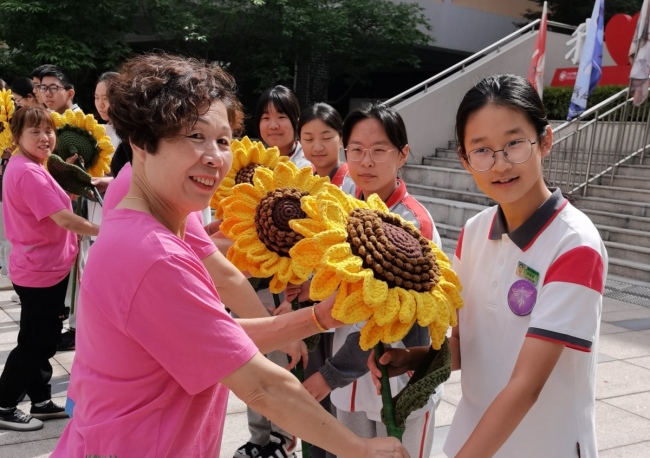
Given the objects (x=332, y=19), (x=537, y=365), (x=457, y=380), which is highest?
(x=332, y=19)

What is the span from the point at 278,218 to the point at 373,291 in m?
0.73

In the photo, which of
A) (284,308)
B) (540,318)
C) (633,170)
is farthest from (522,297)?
(633,170)

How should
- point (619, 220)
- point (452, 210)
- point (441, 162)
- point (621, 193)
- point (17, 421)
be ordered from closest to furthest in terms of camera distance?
point (17, 421) → point (619, 220) → point (621, 193) → point (452, 210) → point (441, 162)

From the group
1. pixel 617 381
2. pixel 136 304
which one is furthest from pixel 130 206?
pixel 617 381

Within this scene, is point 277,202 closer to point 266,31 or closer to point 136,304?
point 136,304

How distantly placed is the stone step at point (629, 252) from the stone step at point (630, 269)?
0.10 meters

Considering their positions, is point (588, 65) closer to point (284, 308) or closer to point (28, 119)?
point (28, 119)

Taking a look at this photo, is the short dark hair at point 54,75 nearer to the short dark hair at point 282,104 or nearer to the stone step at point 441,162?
the short dark hair at point 282,104

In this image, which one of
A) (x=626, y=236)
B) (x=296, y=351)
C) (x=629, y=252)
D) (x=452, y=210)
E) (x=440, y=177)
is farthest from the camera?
(x=440, y=177)

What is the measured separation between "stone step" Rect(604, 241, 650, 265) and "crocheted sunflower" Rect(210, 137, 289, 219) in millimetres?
6660

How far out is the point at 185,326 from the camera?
1.42 meters

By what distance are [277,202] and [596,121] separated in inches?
363

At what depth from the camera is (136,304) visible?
140cm

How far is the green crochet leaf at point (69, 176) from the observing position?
4215 mm
